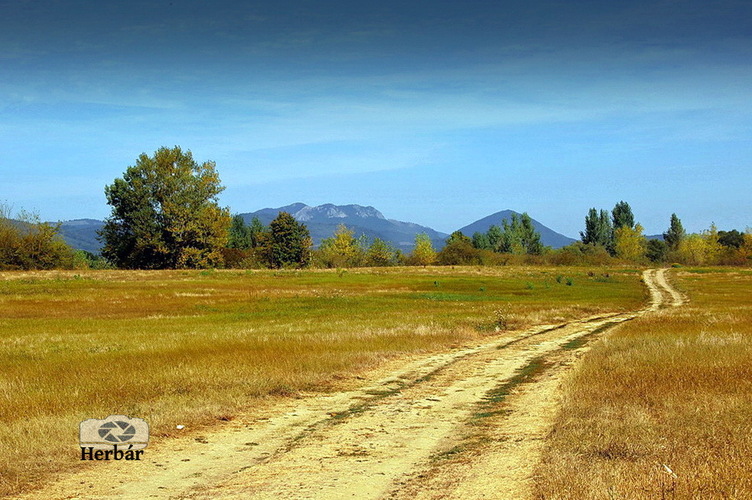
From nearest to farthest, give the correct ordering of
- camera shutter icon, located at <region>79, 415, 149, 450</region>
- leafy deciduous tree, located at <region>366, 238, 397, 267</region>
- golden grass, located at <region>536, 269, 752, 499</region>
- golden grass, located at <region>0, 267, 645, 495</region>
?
golden grass, located at <region>536, 269, 752, 499</region> → camera shutter icon, located at <region>79, 415, 149, 450</region> → golden grass, located at <region>0, 267, 645, 495</region> → leafy deciduous tree, located at <region>366, 238, 397, 267</region>

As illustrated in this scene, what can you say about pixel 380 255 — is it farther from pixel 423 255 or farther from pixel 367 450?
pixel 367 450

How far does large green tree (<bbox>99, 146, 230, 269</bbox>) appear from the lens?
10156cm

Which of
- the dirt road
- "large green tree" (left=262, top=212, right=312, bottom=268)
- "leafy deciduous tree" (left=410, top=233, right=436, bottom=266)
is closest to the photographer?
Answer: the dirt road

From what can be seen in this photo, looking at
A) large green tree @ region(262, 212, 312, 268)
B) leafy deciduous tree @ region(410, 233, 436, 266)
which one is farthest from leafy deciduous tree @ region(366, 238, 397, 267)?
large green tree @ region(262, 212, 312, 268)

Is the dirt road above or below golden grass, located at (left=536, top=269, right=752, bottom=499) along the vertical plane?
below

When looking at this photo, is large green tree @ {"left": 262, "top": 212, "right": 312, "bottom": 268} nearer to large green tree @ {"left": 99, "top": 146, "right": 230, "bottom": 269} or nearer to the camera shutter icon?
large green tree @ {"left": 99, "top": 146, "right": 230, "bottom": 269}

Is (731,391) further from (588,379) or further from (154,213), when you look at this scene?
(154,213)

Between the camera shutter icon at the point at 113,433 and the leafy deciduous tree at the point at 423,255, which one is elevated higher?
the leafy deciduous tree at the point at 423,255

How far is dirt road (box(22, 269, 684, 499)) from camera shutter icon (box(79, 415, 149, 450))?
1.57 ft

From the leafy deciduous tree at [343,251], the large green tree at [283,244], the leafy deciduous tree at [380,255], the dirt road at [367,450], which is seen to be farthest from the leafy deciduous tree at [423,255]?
the dirt road at [367,450]

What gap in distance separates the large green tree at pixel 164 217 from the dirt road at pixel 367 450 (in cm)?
8951

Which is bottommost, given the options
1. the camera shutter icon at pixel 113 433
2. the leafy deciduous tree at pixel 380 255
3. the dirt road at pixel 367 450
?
the dirt road at pixel 367 450

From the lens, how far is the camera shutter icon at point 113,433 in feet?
37.0

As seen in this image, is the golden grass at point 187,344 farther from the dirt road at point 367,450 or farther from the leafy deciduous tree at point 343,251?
the leafy deciduous tree at point 343,251
